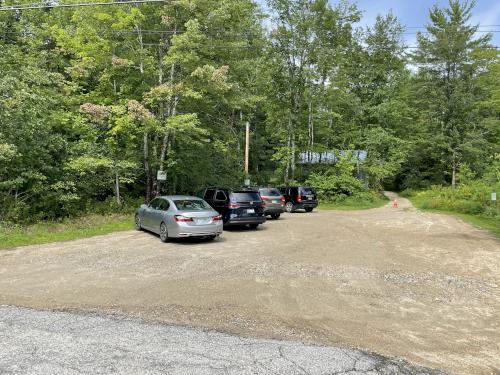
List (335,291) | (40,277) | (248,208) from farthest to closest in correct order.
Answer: (248,208), (40,277), (335,291)

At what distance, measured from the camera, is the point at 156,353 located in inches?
169

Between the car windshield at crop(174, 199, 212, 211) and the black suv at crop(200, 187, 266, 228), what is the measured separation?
7.67 feet

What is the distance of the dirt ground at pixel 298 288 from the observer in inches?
215

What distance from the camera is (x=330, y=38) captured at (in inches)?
1471

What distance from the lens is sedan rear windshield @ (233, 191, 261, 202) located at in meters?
15.7

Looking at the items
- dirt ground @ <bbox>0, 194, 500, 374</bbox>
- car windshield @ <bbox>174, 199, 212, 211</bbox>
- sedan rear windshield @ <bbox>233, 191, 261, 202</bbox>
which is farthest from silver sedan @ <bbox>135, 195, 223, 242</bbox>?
sedan rear windshield @ <bbox>233, 191, 261, 202</bbox>

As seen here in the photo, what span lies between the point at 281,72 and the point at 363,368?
33822mm

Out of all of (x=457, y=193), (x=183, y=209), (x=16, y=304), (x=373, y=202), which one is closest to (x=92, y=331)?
(x=16, y=304)

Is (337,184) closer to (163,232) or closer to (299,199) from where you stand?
(299,199)

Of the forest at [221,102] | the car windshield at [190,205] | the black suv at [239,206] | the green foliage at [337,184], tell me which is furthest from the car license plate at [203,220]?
the green foliage at [337,184]

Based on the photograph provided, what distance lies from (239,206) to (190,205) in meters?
3.03

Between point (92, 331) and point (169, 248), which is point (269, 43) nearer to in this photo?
point (169, 248)

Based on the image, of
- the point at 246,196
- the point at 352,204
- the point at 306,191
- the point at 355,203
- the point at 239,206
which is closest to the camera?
the point at 239,206

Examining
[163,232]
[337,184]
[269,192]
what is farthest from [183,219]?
[337,184]
